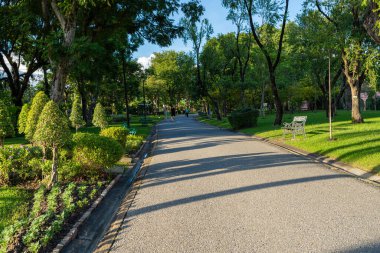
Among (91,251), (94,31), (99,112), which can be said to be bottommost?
(91,251)

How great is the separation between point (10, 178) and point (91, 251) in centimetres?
510

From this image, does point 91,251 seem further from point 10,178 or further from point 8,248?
point 10,178

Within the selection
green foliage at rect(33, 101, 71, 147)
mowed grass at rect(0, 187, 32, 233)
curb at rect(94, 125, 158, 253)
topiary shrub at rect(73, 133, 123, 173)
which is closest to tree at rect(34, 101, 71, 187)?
green foliage at rect(33, 101, 71, 147)

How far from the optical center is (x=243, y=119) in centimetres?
2550

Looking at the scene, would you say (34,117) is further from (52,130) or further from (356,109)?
(356,109)

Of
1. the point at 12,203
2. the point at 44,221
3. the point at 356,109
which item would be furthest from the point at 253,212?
the point at 356,109

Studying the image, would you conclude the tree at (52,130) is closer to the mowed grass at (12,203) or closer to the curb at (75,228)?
the mowed grass at (12,203)

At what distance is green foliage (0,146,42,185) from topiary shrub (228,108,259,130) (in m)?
18.5

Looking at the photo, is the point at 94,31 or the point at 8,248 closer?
the point at 8,248

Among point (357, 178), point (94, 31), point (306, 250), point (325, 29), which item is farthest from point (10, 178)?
point (325, 29)

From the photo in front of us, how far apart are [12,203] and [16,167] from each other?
2421mm

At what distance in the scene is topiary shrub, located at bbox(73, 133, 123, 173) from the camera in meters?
8.72

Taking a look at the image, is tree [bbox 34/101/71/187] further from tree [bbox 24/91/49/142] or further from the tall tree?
the tall tree

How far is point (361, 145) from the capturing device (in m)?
11.2
